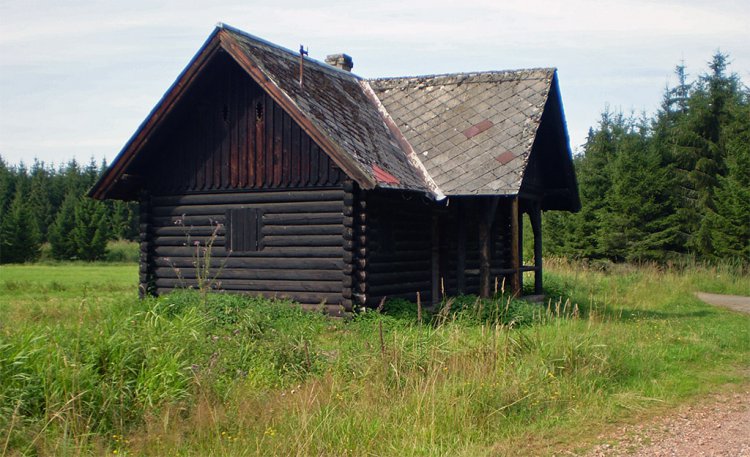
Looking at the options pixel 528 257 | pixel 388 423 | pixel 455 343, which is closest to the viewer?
pixel 388 423

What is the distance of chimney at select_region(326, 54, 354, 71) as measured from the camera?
2172 cm

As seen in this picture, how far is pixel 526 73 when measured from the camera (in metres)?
19.3

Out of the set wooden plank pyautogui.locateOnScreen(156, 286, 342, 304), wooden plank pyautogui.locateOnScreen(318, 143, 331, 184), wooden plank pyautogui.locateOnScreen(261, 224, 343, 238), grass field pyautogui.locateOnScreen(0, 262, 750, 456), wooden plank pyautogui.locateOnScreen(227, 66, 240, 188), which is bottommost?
grass field pyautogui.locateOnScreen(0, 262, 750, 456)

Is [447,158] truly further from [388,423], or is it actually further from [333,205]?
[388,423]

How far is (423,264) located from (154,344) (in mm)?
10631

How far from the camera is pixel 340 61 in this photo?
857 inches

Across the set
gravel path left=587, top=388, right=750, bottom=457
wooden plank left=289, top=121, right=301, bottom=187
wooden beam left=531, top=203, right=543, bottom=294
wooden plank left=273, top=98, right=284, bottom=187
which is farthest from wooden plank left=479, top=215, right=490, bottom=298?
gravel path left=587, top=388, right=750, bottom=457

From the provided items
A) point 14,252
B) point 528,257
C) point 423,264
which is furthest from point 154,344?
point 14,252

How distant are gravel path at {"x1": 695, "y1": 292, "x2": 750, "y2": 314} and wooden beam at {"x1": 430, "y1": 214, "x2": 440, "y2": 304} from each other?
7728mm

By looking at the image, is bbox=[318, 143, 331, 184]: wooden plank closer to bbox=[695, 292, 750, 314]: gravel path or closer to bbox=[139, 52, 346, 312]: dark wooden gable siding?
bbox=[139, 52, 346, 312]: dark wooden gable siding

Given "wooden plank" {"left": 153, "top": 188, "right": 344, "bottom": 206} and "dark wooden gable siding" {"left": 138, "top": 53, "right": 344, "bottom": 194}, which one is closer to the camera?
"wooden plank" {"left": 153, "top": 188, "right": 344, "bottom": 206}

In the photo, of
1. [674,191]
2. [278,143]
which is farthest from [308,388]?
[674,191]

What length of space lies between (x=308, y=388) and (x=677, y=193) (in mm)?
35919

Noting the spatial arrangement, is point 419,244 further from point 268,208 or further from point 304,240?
point 268,208
